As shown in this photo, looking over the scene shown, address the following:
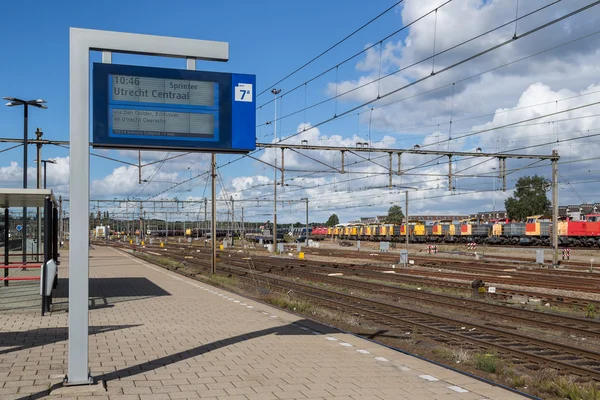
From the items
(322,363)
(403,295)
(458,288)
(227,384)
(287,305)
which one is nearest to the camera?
(227,384)

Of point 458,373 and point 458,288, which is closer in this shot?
point 458,373

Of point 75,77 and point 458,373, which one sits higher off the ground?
point 75,77

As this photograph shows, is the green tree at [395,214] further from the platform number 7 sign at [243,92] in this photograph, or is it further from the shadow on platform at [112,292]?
the platform number 7 sign at [243,92]

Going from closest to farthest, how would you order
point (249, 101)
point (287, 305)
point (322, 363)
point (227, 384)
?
point (227, 384) → point (322, 363) → point (249, 101) → point (287, 305)

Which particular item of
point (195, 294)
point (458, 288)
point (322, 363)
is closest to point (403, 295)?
point (458, 288)

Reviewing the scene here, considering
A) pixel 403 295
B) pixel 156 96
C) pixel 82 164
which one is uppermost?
pixel 156 96

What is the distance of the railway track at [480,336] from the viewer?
9414 millimetres

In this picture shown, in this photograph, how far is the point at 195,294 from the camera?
17.7 metres

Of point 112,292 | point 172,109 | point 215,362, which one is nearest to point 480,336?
point 215,362

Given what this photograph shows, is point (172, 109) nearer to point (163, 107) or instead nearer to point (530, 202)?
point (163, 107)

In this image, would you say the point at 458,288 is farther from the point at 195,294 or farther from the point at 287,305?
the point at 195,294

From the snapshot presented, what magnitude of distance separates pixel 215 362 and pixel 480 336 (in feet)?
19.7

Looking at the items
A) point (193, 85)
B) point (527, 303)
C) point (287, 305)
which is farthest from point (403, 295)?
point (193, 85)

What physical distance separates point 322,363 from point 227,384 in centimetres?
175
